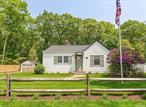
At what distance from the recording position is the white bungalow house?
3622cm

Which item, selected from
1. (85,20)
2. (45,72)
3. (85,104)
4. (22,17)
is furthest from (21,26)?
(85,104)

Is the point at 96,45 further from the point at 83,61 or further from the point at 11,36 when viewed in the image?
the point at 11,36

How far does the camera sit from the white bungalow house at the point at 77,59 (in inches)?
1426

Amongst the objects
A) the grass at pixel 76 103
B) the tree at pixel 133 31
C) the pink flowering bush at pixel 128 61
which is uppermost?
the tree at pixel 133 31

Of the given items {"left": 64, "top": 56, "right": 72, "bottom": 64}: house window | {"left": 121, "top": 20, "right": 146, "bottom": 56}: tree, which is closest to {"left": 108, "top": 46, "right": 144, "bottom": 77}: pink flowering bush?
{"left": 64, "top": 56, "right": 72, "bottom": 64}: house window

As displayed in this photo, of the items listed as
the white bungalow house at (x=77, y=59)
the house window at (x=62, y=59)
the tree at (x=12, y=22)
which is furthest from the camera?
the tree at (x=12, y=22)

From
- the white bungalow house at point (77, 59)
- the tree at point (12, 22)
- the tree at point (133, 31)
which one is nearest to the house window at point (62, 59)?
the white bungalow house at point (77, 59)

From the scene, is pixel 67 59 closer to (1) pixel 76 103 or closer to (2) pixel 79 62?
(2) pixel 79 62

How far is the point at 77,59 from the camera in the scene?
37.3 m

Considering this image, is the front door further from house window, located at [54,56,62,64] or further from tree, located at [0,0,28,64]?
tree, located at [0,0,28,64]

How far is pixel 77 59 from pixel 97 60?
2492 millimetres

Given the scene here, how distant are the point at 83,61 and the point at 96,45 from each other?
233 centimetres

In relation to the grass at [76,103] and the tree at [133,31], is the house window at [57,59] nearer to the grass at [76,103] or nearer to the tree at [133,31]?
the grass at [76,103]

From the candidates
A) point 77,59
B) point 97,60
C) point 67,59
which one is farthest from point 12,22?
point 97,60
